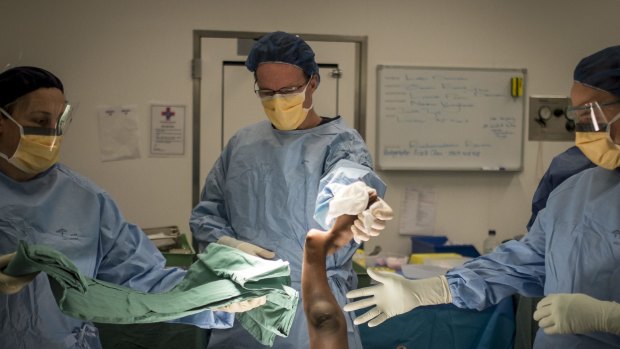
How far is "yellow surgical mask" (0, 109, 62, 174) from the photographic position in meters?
1.71

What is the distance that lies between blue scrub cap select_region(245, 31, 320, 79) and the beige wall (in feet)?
5.89

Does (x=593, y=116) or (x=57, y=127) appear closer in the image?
(x=593, y=116)

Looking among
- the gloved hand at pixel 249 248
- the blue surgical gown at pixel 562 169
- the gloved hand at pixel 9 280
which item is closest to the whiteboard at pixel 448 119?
the blue surgical gown at pixel 562 169

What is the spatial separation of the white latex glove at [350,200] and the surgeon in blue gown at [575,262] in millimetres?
261

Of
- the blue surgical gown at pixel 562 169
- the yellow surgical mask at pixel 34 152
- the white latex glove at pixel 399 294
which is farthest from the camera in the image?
the blue surgical gown at pixel 562 169

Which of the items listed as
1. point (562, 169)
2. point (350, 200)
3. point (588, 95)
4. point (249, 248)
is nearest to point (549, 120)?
point (562, 169)

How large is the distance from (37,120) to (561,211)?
1.44 meters

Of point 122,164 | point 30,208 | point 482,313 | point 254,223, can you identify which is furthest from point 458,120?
point 30,208

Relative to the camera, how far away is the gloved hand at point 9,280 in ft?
4.77

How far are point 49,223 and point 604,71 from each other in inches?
58.6

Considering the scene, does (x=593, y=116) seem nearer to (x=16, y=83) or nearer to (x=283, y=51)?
(x=283, y=51)

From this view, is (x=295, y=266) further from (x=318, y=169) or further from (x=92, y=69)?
(x=92, y=69)

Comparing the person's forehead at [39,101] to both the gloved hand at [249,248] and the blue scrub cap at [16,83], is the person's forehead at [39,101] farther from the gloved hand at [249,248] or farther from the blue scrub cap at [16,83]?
the gloved hand at [249,248]

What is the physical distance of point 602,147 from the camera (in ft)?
5.53
